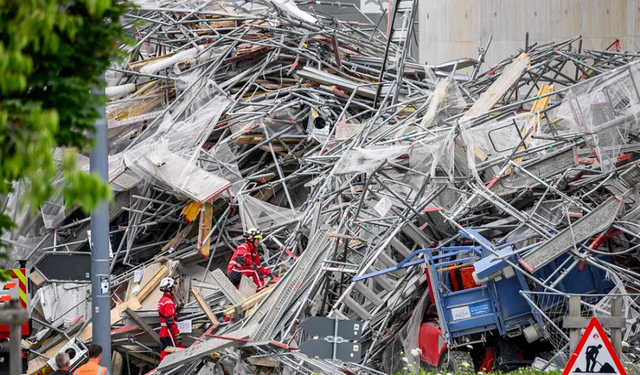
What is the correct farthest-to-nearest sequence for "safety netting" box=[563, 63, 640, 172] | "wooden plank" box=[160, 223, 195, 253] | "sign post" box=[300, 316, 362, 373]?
"wooden plank" box=[160, 223, 195, 253] < "safety netting" box=[563, 63, 640, 172] < "sign post" box=[300, 316, 362, 373]

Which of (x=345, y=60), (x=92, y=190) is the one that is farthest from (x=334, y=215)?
(x=92, y=190)

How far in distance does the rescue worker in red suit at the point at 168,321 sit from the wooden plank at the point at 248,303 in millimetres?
834

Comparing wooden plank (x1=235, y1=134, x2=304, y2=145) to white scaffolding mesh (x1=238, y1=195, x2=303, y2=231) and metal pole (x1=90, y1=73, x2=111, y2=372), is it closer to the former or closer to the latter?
white scaffolding mesh (x1=238, y1=195, x2=303, y2=231)

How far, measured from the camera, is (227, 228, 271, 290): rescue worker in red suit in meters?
13.7

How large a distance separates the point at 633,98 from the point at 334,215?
4.93 m

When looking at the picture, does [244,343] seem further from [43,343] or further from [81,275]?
[43,343]

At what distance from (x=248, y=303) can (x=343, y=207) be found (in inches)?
93.9

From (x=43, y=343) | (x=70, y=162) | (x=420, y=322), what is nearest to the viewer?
(x=70, y=162)

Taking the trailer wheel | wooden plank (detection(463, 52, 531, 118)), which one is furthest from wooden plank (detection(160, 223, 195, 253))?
the trailer wheel

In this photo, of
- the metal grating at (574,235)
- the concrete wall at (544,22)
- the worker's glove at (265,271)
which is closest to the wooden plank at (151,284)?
the worker's glove at (265,271)

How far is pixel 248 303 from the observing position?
482 inches

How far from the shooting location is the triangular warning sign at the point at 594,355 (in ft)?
22.1

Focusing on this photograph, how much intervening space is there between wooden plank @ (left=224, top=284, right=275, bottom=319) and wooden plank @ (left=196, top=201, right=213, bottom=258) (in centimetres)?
243

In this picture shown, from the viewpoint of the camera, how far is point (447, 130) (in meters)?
12.6
